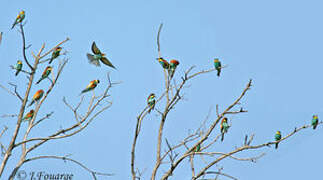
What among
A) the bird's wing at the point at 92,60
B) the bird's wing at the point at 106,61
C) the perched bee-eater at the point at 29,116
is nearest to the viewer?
the perched bee-eater at the point at 29,116

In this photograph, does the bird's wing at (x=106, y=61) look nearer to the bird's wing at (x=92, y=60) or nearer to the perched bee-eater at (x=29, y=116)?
the bird's wing at (x=92, y=60)

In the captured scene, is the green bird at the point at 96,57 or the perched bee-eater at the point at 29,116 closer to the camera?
the perched bee-eater at the point at 29,116

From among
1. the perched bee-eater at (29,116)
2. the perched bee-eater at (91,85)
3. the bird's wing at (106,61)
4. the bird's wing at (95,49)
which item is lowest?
the perched bee-eater at (29,116)

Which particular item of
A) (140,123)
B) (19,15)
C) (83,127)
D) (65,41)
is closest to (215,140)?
(140,123)

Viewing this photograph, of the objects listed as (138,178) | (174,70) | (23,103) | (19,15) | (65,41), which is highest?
(19,15)

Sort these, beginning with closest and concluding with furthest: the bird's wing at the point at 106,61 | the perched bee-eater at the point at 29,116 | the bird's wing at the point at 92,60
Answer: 1. the perched bee-eater at the point at 29,116
2. the bird's wing at the point at 92,60
3. the bird's wing at the point at 106,61

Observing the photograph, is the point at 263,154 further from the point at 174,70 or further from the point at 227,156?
the point at 174,70

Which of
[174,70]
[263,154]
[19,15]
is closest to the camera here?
[263,154]

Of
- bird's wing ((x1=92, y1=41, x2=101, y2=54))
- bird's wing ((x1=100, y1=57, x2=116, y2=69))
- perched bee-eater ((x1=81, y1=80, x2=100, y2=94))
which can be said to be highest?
bird's wing ((x1=92, y1=41, x2=101, y2=54))

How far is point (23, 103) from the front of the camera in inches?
217

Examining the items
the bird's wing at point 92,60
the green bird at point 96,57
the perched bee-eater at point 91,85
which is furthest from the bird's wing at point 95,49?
the perched bee-eater at point 91,85

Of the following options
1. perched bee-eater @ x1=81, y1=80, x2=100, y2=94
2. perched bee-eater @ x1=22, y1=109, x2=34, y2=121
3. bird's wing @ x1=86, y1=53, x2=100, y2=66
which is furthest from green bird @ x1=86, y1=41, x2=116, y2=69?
perched bee-eater @ x1=22, y1=109, x2=34, y2=121

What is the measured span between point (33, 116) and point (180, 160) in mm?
2005

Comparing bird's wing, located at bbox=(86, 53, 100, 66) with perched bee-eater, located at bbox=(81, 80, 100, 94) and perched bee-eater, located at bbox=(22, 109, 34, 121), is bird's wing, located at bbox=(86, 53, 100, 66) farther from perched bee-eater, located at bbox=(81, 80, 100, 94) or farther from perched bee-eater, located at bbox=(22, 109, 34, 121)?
perched bee-eater, located at bbox=(22, 109, 34, 121)
